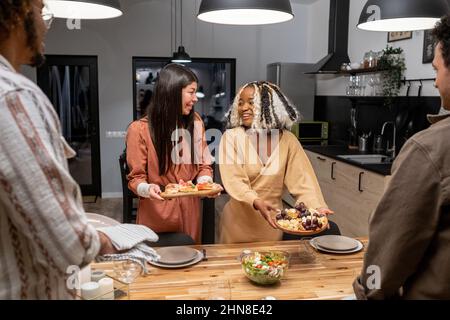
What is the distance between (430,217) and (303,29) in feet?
17.8

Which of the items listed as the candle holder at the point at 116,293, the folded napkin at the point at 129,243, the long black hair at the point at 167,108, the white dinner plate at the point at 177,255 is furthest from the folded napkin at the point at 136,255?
the long black hair at the point at 167,108

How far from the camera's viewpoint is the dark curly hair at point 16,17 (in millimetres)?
660

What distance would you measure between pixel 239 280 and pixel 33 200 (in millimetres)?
936

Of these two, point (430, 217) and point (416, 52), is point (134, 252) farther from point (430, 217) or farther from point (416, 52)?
point (416, 52)

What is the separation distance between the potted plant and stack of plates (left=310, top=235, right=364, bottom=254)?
99.3 inches

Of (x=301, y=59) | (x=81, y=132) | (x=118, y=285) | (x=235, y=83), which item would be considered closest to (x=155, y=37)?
(x=235, y=83)

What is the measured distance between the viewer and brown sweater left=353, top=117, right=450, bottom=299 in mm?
832

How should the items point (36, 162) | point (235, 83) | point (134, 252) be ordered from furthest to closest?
point (235, 83) → point (134, 252) → point (36, 162)

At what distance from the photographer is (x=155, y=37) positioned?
5531mm

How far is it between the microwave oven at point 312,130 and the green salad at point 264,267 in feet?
12.0

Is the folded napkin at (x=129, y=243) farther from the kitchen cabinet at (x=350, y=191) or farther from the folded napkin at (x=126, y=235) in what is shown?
the kitchen cabinet at (x=350, y=191)

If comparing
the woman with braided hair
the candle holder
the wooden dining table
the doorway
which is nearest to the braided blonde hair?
the woman with braided hair

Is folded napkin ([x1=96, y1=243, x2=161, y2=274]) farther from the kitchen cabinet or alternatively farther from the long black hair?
the kitchen cabinet

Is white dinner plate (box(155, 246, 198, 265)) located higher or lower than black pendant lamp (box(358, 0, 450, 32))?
lower
